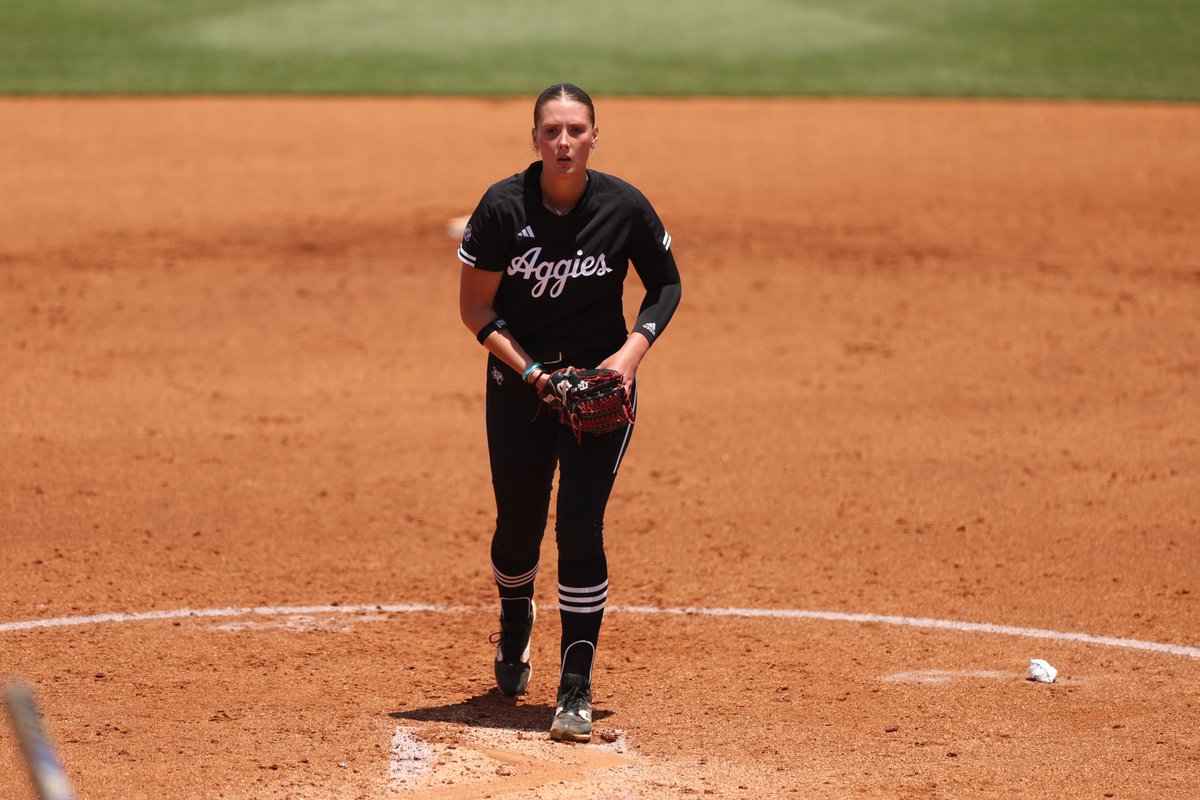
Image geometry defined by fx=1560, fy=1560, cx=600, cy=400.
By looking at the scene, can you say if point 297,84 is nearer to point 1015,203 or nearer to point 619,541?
point 1015,203

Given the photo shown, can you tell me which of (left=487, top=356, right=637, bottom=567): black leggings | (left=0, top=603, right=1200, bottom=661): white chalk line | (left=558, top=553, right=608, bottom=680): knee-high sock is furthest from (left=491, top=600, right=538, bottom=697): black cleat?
(left=0, top=603, right=1200, bottom=661): white chalk line

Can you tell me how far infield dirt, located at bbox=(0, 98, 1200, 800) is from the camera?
524 centimetres

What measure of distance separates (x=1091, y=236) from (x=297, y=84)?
385 inches

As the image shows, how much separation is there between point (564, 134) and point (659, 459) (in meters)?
4.10

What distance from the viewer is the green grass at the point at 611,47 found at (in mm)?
18812

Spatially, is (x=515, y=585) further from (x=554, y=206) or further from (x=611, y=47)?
(x=611, y=47)

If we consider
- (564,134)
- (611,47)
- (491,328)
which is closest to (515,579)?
(491,328)

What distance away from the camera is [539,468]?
17.7 feet

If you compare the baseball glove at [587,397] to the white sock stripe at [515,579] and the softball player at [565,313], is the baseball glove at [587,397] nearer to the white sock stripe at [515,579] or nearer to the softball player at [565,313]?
the softball player at [565,313]

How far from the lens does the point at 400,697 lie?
5.59 meters

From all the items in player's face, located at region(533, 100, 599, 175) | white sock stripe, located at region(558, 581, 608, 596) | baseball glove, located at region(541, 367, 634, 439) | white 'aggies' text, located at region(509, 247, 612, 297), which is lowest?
white sock stripe, located at region(558, 581, 608, 596)

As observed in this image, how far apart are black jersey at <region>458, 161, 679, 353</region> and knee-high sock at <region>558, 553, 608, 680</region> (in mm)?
735

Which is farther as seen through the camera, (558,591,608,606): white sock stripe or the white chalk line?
the white chalk line

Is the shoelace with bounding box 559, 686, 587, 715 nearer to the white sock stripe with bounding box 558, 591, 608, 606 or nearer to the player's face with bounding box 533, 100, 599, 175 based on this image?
the white sock stripe with bounding box 558, 591, 608, 606
